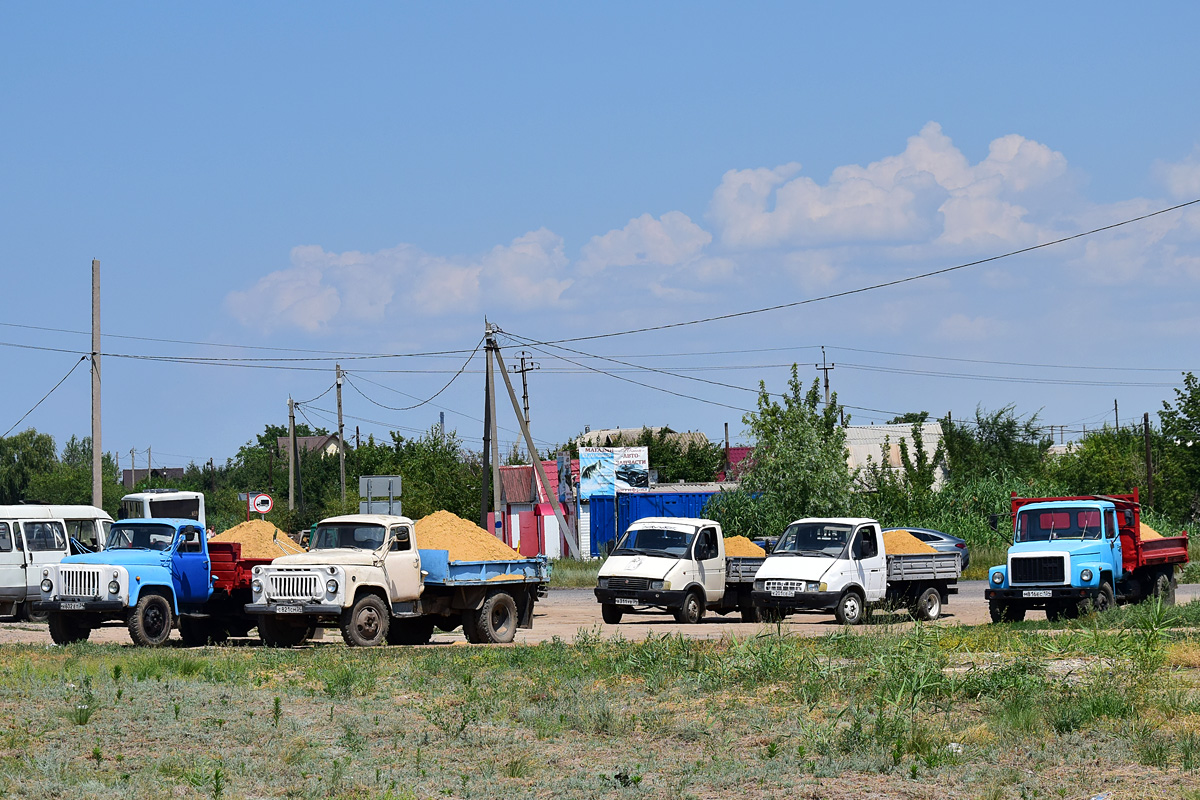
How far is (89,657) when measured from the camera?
17.0 m

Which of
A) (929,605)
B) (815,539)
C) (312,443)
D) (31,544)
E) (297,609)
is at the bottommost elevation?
(929,605)

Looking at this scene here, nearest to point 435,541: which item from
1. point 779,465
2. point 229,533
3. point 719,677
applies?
point 229,533

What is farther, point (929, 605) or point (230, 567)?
point (929, 605)

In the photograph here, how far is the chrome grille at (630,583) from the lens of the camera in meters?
23.3

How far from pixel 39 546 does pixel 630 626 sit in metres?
11.8

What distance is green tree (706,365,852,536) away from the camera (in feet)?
125

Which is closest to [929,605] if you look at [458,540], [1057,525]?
[1057,525]

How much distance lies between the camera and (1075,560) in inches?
847

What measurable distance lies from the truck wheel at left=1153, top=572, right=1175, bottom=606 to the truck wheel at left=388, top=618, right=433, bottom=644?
43.8 feet

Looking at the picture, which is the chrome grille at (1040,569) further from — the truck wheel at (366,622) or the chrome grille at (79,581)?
the chrome grille at (79,581)

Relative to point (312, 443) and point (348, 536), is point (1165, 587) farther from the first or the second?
point (312, 443)

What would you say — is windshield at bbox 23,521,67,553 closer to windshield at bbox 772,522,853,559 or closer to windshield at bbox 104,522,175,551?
windshield at bbox 104,522,175,551

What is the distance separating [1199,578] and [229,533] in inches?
1104

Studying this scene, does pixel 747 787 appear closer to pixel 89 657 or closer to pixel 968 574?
pixel 89 657
